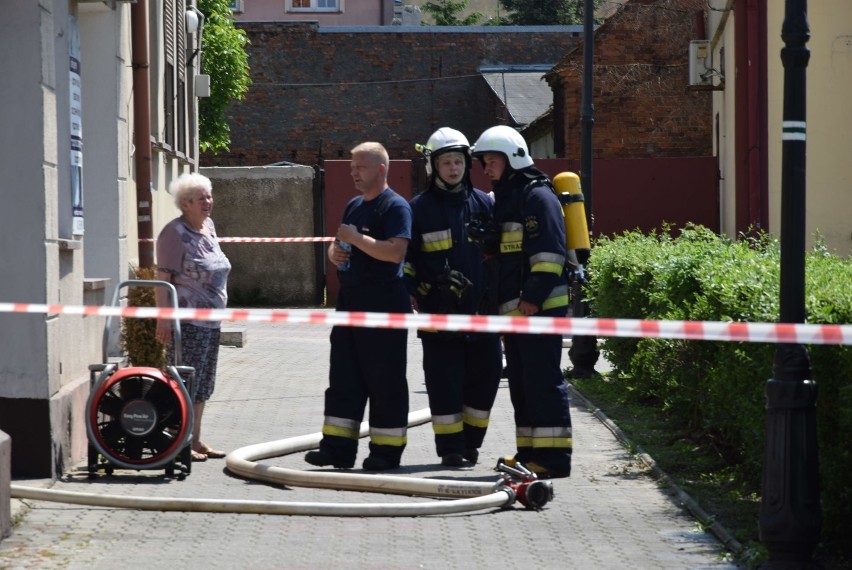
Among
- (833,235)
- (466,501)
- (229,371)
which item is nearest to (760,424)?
(466,501)

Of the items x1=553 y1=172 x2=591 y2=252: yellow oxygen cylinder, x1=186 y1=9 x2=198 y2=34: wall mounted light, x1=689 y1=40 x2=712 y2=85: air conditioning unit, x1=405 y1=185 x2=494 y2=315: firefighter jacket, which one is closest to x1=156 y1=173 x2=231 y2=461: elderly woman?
x1=405 y1=185 x2=494 y2=315: firefighter jacket

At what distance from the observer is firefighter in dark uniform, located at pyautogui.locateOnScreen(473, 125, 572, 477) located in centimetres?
780

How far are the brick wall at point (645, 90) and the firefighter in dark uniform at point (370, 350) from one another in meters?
21.6

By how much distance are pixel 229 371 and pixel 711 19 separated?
13.8 m

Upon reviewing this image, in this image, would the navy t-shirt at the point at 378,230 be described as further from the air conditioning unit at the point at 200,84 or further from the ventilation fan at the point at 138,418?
the air conditioning unit at the point at 200,84

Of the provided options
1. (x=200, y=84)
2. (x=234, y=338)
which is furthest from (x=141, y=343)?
(x=200, y=84)

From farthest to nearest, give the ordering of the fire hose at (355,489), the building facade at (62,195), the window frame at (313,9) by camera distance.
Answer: the window frame at (313,9) < the building facade at (62,195) < the fire hose at (355,489)

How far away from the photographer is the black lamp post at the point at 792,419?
211 inches

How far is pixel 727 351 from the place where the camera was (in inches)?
288

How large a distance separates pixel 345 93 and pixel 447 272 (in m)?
31.2

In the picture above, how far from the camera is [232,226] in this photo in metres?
24.3

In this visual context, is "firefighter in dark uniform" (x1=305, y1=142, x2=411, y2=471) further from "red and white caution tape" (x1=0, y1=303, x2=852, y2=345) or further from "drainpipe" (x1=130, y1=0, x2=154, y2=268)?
"drainpipe" (x1=130, y1=0, x2=154, y2=268)

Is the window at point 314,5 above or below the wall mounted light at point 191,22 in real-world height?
above

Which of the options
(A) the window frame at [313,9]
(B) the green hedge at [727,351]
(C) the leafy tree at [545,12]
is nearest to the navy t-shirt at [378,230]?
(B) the green hedge at [727,351]
